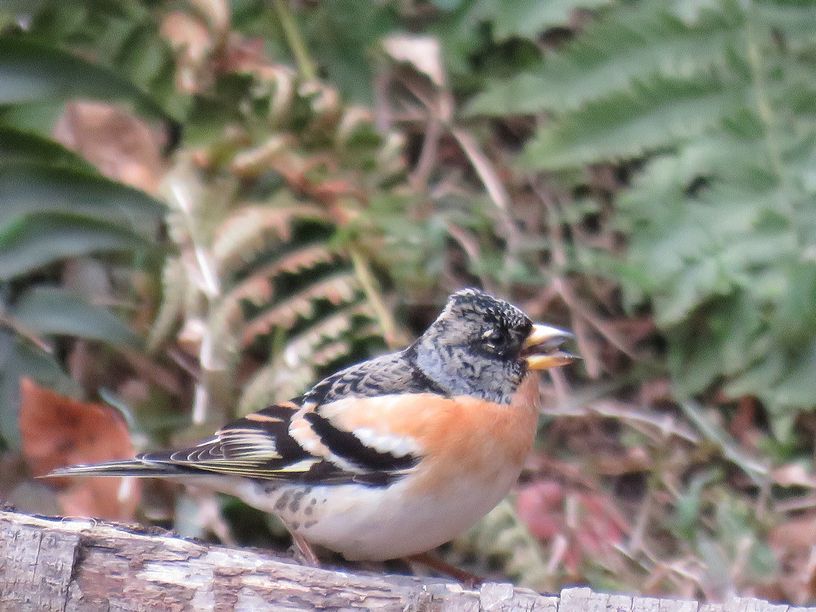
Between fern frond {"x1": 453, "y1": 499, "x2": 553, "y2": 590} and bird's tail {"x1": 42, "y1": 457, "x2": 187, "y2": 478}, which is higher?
bird's tail {"x1": 42, "y1": 457, "x2": 187, "y2": 478}

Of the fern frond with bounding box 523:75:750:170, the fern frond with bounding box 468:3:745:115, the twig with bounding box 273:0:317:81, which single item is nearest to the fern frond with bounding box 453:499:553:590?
the fern frond with bounding box 523:75:750:170

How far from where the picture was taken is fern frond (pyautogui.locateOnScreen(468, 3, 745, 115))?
317 cm

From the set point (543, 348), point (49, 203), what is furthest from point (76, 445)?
point (543, 348)

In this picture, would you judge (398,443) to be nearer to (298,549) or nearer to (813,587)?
(298,549)

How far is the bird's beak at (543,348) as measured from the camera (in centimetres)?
264

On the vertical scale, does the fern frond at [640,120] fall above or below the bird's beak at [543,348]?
above

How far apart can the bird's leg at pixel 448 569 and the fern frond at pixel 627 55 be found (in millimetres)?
1337

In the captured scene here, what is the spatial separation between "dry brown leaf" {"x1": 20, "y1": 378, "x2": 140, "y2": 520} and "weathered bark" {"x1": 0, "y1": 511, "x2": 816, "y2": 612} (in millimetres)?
1014

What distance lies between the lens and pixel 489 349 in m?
2.67

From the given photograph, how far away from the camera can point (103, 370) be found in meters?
3.55

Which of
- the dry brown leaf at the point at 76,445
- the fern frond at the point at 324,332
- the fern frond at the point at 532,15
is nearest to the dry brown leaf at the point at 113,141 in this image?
the fern frond at the point at 324,332

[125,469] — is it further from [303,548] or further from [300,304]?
[300,304]

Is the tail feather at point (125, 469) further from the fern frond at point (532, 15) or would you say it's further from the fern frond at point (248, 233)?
the fern frond at point (532, 15)

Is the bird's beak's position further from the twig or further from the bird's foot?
the twig
